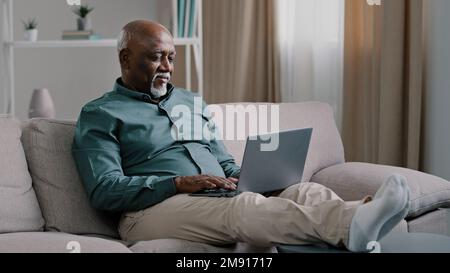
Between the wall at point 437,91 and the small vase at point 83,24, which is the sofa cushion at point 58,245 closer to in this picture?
the wall at point 437,91

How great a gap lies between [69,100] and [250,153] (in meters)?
2.78

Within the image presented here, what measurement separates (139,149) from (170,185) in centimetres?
23

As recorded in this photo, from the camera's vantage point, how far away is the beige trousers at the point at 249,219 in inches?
78.2

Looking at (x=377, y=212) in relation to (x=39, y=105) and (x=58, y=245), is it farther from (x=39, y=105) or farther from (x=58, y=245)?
(x=39, y=105)

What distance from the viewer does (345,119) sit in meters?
4.02

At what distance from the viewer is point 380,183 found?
2.64 metres

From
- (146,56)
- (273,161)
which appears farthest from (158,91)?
(273,161)

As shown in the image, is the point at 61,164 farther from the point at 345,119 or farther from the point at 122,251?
the point at 345,119

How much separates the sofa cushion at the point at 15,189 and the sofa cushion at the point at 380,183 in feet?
3.36

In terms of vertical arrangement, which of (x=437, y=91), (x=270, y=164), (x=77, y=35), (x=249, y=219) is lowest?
(x=249, y=219)

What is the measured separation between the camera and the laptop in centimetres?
223

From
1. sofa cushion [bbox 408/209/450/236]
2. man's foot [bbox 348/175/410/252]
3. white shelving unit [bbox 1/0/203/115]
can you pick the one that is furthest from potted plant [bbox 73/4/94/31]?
man's foot [bbox 348/175/410/252]

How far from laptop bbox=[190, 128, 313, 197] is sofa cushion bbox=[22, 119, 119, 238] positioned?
31cm
